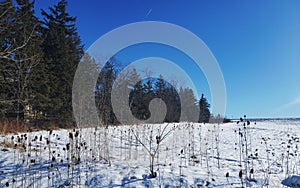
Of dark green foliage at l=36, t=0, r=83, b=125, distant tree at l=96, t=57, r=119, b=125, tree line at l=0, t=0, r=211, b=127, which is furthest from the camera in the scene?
distant tree at l=96, t=57, r=119, b=125

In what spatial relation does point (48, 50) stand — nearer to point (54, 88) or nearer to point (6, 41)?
point (54, 88)

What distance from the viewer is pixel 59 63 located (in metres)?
18.5

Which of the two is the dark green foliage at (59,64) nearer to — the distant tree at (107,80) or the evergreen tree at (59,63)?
the evergreen tree at (59,63)

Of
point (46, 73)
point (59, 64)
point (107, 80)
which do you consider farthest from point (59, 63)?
point (107, 80)

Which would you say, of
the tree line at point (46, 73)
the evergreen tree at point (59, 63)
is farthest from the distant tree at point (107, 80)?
the evergreen tree at point (59, 63)

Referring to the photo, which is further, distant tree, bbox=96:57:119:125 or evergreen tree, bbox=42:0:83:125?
distant tree, bbox=96:57:119:125

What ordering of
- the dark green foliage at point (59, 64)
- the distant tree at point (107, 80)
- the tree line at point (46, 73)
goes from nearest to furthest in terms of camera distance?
the tree line at point (46, 73), the dark green foliage at point (59, 64), the distant tree at point (107, 80)

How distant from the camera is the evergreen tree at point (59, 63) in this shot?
55.6ft

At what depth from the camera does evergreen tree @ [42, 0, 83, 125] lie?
16953 mm

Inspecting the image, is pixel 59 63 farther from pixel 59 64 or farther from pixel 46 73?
pixel 46 73

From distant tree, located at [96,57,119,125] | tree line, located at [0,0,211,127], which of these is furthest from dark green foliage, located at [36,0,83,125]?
distant tree, located at [96,57,119,125]

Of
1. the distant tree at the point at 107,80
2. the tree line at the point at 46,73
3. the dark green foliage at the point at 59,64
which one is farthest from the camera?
the distant tree at the point at 107,80

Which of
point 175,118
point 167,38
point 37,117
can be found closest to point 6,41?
point 37,117

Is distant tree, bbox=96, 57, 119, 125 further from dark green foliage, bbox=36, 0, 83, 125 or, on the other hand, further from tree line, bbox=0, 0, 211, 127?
dark green foliage, bbox=36, 0, 83, 125
